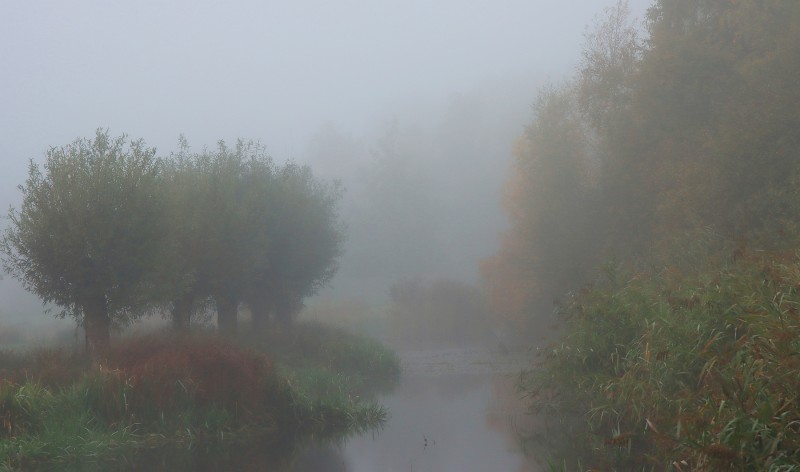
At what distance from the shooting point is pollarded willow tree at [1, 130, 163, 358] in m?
19.5

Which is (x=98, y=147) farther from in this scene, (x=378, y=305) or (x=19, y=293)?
(x=19, y=293)

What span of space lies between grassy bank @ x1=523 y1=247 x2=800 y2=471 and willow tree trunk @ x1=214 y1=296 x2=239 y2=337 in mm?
15274

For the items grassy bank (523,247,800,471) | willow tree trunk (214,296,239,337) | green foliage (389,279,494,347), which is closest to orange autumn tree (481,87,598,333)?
green foliage (389,279,494,347)

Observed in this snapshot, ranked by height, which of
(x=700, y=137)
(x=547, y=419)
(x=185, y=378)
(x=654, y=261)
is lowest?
(x=547, y=419)

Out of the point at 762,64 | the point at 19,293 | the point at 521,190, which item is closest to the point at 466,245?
the point at 521,190

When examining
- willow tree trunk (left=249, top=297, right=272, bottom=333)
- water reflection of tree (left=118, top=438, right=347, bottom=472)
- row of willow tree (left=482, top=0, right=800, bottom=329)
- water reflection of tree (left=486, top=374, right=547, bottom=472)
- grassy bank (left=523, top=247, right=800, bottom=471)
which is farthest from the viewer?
willow tree trunk (left=249, top=297, right=272, bottom=333)

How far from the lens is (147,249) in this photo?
20.5m

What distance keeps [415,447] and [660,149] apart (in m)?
15.6

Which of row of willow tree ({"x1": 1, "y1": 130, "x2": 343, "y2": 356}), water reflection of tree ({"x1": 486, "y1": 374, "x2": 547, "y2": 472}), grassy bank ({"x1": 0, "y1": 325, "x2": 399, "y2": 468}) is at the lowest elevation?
water reflection of tree ({"x1": 486, "y1": 374, "x2": 547, "y2": 472})

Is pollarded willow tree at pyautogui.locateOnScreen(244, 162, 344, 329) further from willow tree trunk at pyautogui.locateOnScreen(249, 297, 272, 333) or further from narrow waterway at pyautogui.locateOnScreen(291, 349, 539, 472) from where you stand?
narrow waterway at pyautogui.locateOnScreen(291, 349, 539, 472)

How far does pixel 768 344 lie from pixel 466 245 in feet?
227

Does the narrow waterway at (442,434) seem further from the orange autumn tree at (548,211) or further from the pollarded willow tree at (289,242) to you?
the orange autumn tree at (548,211)

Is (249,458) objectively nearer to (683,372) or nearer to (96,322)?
(683,372)

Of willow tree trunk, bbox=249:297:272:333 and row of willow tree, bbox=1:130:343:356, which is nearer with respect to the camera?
row of willow tree, bbox=1:130:343:356
